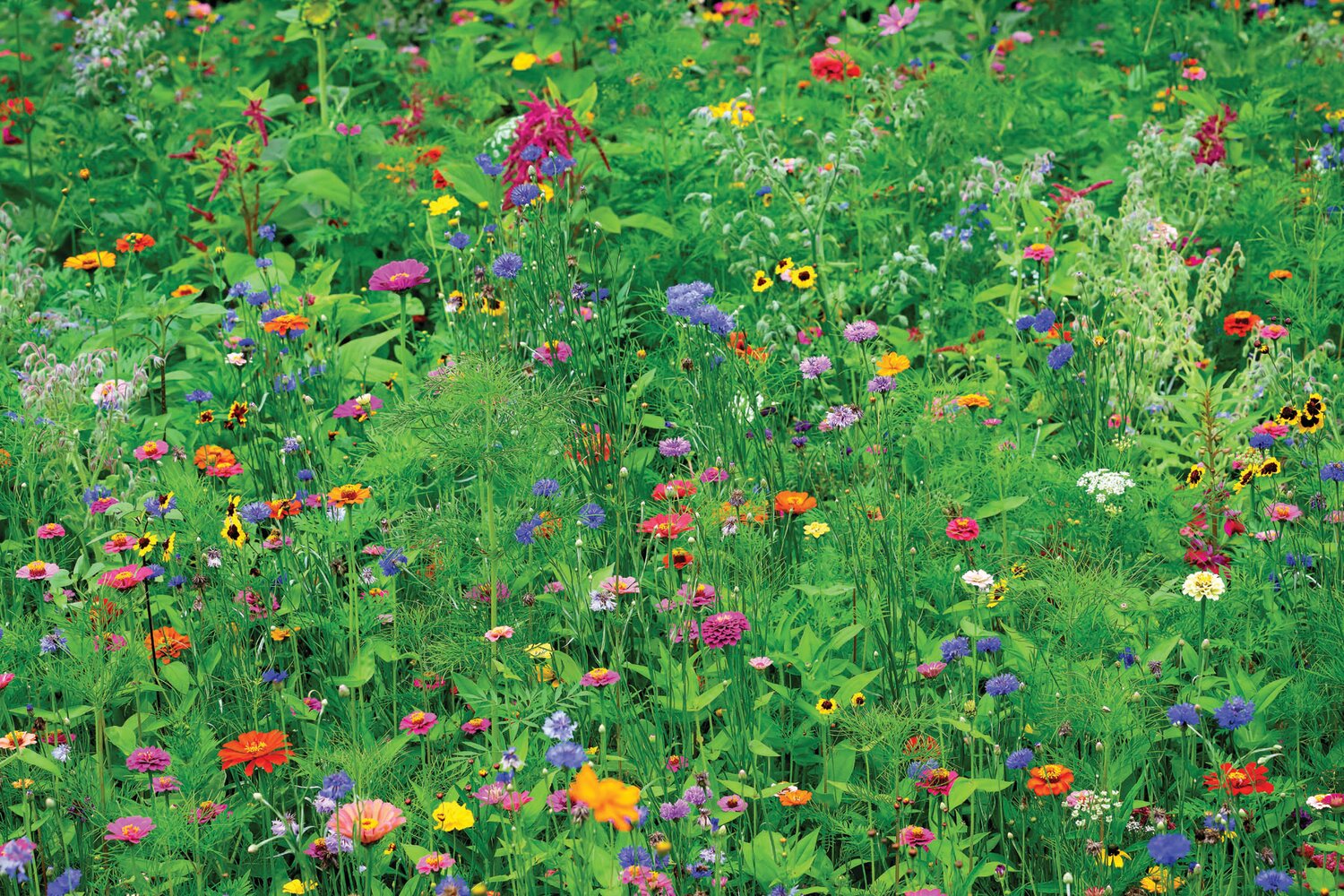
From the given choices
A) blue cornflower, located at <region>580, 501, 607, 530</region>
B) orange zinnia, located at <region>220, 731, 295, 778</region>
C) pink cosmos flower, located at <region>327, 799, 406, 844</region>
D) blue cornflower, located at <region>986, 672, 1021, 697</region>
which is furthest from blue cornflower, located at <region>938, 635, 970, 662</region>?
orange zinnia, located at <region>220, 731, 295, 778</region>

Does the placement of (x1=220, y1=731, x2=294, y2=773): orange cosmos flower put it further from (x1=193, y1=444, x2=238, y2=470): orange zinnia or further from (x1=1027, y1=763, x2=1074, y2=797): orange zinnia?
(x1=1027, y1=763, x2=1074, y2=797): orange zinnia

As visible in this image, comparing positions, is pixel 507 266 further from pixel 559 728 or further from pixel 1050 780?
pixel 1050 780

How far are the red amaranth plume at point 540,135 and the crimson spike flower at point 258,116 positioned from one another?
121 centimetres

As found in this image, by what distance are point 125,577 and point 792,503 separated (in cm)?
142

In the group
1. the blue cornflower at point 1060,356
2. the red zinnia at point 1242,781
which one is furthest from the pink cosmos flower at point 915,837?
the blue cornflower at point 1060,356

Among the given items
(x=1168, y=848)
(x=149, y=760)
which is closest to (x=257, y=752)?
(x=149, y=760)

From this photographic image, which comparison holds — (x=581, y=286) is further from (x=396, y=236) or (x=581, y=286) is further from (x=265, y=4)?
(x=265, y=4)

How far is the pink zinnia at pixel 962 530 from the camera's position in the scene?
2.62 m

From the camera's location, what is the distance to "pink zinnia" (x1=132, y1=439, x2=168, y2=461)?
3053mm

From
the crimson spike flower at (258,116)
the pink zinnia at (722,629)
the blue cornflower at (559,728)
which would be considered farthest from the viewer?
the crimson spike flower at (258,116)

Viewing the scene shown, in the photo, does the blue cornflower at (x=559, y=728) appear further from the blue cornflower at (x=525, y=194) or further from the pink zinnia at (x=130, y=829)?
the blue cornflower at (x=525, y=194)

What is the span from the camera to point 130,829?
6.87 ft

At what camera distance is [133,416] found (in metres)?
3.53

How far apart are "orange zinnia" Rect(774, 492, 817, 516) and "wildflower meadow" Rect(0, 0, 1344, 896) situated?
13 millimetres
